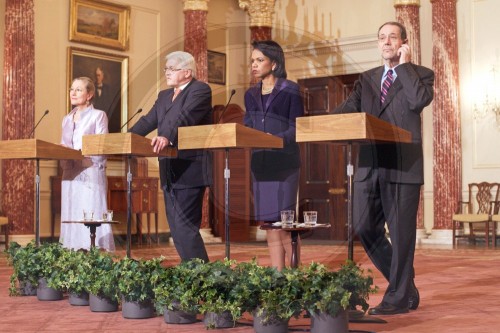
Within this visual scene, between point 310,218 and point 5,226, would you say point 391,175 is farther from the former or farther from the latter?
point 5,226

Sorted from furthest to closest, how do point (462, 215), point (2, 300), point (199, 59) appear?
point (199, 59), point (462, 215), point (2, 300)

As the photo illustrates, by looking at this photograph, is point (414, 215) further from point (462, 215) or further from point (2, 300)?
point (462, 215)

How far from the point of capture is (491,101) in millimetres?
10414

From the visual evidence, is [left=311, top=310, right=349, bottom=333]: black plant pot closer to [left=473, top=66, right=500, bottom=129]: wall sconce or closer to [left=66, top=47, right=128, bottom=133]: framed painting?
[left=66, top=47, right=128, bottom=133]: framed painting

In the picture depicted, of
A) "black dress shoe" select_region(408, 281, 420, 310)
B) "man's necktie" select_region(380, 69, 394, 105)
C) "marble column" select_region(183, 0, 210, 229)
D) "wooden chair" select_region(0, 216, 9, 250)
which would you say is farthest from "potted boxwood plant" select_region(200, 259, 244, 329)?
"marble column" select_region(183, 0, 210, 229)

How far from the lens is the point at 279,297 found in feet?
11.3

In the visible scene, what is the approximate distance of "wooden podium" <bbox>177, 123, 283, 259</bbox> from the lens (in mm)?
3834

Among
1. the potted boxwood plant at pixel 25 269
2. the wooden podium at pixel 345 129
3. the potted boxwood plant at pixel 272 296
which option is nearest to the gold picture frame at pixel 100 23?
the potted boxwood plant at pixel 25 269

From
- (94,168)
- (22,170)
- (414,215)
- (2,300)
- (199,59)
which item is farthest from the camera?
(199,59)

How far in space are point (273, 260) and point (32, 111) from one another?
19.7 ft

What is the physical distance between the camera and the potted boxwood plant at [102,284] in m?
4.14

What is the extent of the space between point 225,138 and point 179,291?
789mm

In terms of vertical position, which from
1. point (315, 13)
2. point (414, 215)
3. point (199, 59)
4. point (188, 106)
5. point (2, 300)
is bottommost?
point (2, 300)

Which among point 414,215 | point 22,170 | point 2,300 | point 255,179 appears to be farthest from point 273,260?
point 22,170
